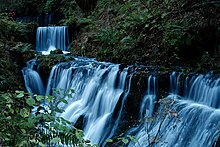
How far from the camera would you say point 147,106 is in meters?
7.21

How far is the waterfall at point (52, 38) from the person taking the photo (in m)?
14.8

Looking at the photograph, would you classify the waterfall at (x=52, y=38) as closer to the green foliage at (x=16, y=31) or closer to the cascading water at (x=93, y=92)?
the green foliage at (x=16, y=31)

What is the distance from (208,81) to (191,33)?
2010 mm

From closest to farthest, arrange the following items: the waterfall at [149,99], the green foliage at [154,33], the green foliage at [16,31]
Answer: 1. the waterfall at [149,99]
2. the green foliage at [154,33]
3. the green foliage at [16,31]

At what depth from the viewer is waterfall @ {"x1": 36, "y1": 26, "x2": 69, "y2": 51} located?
14.8 meters

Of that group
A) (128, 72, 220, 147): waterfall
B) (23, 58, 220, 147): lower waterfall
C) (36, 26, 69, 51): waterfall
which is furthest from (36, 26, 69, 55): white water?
(128, 72, 220, 147): waterfall

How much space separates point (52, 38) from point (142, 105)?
919 centimetres

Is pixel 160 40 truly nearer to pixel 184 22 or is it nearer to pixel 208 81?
pixel 184 22

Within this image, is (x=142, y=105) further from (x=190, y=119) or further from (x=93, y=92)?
(x=93, y=92)

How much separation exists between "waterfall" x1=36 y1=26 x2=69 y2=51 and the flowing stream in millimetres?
4323

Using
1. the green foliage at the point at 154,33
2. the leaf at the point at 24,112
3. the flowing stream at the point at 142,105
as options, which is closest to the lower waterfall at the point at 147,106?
the flowing stream at the point at 142,105

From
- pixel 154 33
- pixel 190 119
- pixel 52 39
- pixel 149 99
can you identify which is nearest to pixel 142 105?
pixel 149 99

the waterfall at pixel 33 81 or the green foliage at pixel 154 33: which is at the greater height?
A: the green foliage at pixel 154 33

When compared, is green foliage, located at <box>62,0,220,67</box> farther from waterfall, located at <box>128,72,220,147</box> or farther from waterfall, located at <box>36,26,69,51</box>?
waterfall, located at <box>36,26,69,51</box>
